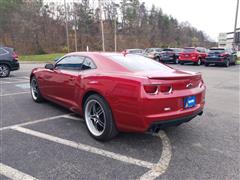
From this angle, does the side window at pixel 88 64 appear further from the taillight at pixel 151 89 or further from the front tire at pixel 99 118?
the taillight at pixel 151 89

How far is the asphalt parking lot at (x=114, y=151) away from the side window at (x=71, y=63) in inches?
43.7

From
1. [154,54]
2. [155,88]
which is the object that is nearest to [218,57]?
[154,54]

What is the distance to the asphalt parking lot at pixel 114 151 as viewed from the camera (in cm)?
293

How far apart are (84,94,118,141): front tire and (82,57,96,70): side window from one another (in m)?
0.59

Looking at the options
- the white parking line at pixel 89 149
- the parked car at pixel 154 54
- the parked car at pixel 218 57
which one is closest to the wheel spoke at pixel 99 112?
the white parking line at pixel 89 149

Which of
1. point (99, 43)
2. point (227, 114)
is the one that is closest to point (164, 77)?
point (227, 114)

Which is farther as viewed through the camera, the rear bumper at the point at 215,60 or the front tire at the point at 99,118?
the rear bumper at the point at 215,60

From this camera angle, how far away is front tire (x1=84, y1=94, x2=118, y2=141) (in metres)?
3.63

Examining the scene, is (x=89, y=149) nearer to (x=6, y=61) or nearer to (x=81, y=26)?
(x=6, y=61)

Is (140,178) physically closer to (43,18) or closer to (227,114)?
(227,114)

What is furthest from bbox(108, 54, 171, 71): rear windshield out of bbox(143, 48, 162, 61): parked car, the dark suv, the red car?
bbox(143, 48, 162, 61): parked car

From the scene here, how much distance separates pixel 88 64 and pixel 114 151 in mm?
1711

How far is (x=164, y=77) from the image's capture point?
3.37 m

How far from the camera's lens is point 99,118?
4.00m
